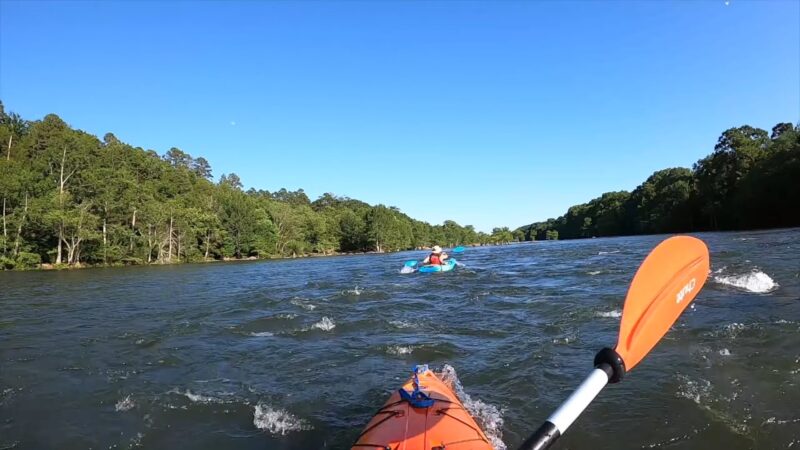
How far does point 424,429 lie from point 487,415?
1.95 metres

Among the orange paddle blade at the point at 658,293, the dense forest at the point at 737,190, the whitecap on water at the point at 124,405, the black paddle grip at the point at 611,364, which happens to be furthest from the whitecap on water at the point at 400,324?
the dense forest at the point at 737,190

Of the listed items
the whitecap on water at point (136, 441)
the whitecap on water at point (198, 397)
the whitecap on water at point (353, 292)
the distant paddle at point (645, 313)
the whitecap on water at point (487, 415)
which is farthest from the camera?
the whitecap on water at point (353, 292)

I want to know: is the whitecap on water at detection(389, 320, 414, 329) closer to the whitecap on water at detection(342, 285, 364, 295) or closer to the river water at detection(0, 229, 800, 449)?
the river water at detection(0, 229, 800, 449)

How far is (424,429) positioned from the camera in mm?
3545

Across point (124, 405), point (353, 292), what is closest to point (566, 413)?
point (124, 405)

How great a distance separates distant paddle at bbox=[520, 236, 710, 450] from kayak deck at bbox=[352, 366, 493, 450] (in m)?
1.38

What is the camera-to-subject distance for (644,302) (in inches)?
119

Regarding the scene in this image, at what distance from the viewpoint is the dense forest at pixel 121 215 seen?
126 feet

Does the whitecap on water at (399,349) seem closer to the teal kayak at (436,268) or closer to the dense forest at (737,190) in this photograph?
the teal kayak at (436,268)

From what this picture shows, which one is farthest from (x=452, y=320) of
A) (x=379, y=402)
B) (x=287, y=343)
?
(x=379, y=402)

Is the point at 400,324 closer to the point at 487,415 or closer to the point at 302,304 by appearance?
the point at 302,304

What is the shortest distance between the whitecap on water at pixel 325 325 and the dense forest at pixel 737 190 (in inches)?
1863

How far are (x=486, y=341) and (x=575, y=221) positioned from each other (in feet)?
527

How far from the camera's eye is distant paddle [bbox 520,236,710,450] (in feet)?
7.10
